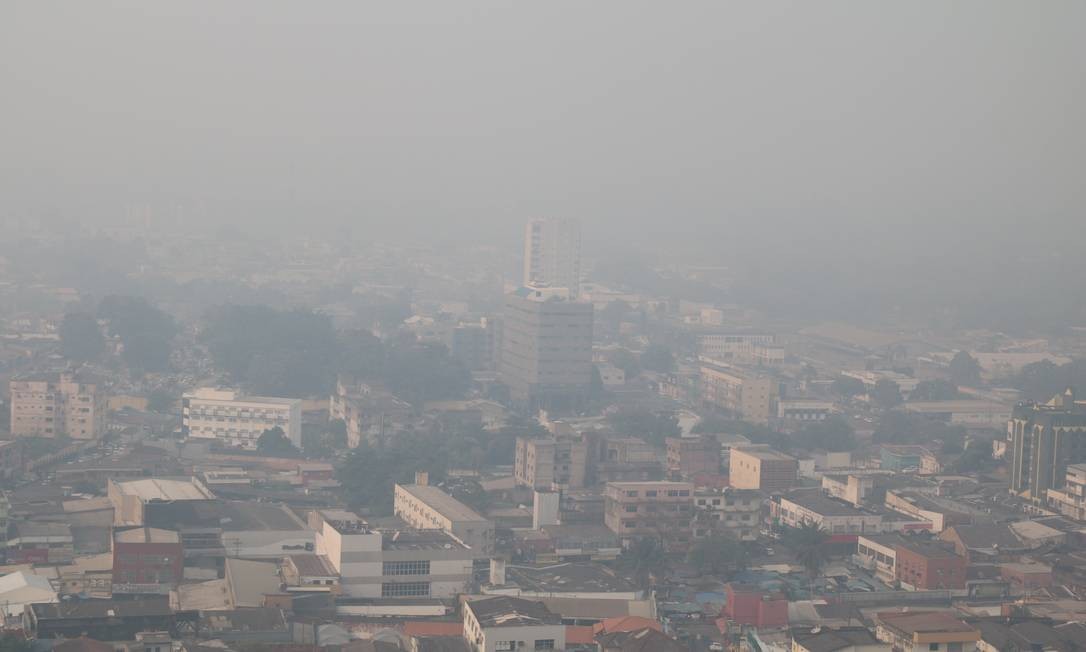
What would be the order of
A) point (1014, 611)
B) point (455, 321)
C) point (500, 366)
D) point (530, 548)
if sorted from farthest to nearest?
point (455, 321) → point (500, 366) → point (530, 548) → point (1014, 611)

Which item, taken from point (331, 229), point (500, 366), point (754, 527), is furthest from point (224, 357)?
point (331, 229)

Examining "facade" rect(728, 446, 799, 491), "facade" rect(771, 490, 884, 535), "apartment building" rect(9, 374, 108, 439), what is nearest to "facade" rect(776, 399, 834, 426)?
"facade" rect(728, 446, 799, 491)

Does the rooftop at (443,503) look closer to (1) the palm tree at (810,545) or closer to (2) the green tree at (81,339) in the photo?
(1) the palm tree at (810,545)

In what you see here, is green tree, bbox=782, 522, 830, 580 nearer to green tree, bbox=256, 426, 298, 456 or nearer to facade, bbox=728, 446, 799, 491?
facade, bbox=728, 446, 799, 491

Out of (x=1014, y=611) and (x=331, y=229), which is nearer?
(x=1014, y=611)

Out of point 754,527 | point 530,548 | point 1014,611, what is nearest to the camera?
point 1014,611

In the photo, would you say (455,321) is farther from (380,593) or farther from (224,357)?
(380,593)

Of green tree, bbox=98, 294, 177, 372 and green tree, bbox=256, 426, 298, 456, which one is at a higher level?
green tree, bbox=98, 294, 177, 372
